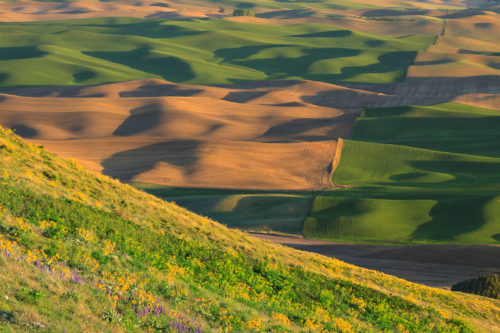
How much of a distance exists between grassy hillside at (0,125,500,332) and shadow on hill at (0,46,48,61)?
6114 inches

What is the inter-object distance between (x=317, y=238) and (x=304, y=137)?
43969 mm

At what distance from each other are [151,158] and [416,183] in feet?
113

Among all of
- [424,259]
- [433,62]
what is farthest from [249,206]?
[433,62]

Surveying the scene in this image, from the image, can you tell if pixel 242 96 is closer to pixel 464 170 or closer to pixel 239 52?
pixel 464 170

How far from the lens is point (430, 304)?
26.2 metres

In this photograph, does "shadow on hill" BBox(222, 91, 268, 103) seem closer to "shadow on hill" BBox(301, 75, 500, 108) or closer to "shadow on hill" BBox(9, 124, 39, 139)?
"shadow on hill" BBox(301, 75, 500, 108)

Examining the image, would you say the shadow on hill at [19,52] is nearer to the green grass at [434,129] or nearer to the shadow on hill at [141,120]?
the shadow on hill at [141,120]

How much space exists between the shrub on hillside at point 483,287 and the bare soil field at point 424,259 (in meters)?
4.79

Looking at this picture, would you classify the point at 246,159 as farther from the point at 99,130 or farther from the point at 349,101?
the point at 349,101

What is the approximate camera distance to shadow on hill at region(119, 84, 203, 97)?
429ft

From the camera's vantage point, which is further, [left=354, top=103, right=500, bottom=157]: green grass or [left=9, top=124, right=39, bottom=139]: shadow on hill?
[left=354, top=103, right=500, bottom=157]: green grass

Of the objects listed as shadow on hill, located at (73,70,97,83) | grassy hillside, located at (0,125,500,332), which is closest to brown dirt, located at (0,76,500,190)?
shadow on hill, located at (73,70,97,83)

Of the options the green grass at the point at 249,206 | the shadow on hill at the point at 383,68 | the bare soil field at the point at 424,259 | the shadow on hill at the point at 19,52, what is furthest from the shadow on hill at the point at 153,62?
the bare soil field at the point at 424,259

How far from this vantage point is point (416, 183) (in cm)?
7444
